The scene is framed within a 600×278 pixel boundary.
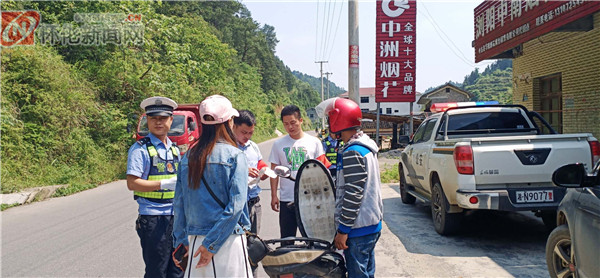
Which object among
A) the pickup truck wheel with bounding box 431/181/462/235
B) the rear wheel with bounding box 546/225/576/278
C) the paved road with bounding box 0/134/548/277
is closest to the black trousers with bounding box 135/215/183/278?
the paved road with bounding box 0/134/548/277

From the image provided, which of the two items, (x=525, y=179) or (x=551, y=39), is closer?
(x=525, y=179)

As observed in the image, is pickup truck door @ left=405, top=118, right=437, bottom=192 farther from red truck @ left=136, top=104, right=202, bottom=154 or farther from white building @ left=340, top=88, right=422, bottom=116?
white building @ left=340, top=88, right=422, bottom=116

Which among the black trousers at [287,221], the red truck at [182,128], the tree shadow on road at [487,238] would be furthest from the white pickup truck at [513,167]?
the red truck at [182,128]

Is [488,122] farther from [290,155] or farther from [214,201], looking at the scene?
[214,201]

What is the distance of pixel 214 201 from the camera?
8.62 feet

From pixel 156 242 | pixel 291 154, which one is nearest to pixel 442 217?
pixel 291 154

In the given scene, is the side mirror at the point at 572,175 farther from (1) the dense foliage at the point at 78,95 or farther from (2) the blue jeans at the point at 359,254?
(1) the dense foliage at the point at 78,95

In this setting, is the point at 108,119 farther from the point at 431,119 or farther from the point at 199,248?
the point at 199,248

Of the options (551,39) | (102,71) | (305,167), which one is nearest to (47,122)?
(102,71)

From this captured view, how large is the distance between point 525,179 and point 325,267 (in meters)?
3.74

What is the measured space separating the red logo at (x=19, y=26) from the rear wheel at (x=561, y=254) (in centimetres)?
1674

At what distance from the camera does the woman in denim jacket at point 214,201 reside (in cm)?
257

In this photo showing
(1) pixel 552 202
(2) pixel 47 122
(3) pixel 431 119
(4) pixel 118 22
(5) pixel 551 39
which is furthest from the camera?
(4) pixel 118 22

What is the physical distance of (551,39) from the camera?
12.4 metres
